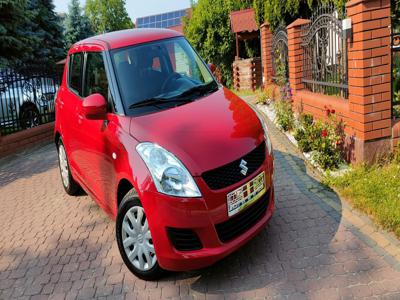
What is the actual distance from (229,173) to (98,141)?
1.52 metres

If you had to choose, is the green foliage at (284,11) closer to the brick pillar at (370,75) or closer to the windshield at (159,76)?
the brick pillar at (370,75)

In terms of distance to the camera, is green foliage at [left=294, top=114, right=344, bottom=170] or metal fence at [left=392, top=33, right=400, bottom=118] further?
green foliage at [left=294, top=114, right=344, bottom=170]

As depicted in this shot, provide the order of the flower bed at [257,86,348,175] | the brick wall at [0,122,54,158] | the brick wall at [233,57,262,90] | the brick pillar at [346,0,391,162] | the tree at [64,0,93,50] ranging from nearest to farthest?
the brick pillar at [346,0,391,162], the flower bed at [257,86,348,175], the brick wall at [0,122,54,158], the brick wall at [233,57,262,90], the tree at [64,0,93,50]

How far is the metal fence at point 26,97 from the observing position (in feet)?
34.0

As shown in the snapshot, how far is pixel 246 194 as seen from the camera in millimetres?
3490

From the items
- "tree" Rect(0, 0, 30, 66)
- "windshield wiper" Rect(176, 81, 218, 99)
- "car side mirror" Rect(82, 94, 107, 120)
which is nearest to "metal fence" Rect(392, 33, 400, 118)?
"windshield wiper" Rect(176, 81, 218, 99)

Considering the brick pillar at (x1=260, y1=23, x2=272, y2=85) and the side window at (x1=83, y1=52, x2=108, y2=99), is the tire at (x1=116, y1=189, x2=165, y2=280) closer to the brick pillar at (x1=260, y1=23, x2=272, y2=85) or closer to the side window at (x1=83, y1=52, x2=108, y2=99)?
the side window at (x1=83, y1=52, x2=108, y2=99)

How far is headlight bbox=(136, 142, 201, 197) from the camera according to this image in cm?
325

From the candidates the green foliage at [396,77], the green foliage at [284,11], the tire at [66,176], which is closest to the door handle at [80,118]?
the tire at [66,176]

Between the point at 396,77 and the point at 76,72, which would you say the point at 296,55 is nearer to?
the point at 396,77

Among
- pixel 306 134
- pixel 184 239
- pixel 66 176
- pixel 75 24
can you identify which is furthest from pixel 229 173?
pixel 75 24

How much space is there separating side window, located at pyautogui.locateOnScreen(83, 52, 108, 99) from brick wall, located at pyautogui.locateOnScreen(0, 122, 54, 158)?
5732mm

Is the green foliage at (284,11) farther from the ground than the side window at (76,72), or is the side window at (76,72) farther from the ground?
the green foliage at (284,11)

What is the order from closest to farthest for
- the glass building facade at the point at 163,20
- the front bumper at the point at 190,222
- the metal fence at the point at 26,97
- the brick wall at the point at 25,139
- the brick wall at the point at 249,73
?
1. the front bumper at the point at 190,222
2. the brick wall at the point at 25,139
3. the metal fence at the point at 26,97
4. the brick wall at the point at 249,73
5. the glass building facade at the point at 163,20
